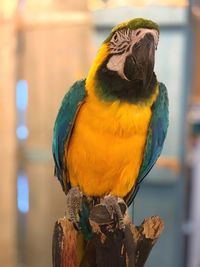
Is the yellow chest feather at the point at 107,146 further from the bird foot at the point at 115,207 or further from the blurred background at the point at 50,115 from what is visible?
the blurred background at the point at 50,115

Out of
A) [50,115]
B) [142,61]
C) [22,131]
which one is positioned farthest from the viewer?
[22,131]

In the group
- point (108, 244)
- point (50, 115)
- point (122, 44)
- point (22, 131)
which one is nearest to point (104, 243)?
point (108, 244)

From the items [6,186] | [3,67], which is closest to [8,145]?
[6,186]

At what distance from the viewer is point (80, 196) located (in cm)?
53

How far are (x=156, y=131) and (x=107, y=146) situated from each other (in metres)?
0.06

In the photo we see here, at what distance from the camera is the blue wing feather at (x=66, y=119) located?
1.68ft

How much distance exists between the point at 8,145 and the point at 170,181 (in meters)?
0.51

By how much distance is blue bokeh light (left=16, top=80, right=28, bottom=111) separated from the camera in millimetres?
1278

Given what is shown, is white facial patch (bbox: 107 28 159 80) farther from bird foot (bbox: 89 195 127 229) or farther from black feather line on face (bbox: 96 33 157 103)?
bird foot (bbox: 89 195 127 229)

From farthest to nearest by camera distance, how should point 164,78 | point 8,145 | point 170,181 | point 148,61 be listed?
point 8,145, point 170,181, point 164,78, point 148,61

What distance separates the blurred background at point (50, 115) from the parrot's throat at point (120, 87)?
500 millimetres

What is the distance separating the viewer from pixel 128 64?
0.47 metres

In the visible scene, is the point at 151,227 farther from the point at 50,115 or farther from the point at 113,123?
the point at 50,115

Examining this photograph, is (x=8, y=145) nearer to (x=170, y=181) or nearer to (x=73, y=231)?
(x=170, y=181)
